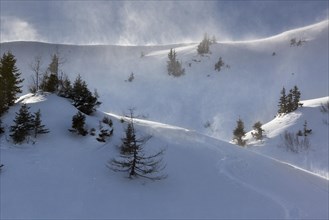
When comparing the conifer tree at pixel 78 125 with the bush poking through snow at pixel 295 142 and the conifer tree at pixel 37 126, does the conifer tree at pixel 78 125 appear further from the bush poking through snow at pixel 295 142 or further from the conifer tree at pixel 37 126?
the bush poking through snow at pixel 295 142

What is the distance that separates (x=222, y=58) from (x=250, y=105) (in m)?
19.9

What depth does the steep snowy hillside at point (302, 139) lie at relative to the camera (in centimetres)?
3234

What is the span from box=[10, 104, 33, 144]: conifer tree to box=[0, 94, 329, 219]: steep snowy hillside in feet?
1.34

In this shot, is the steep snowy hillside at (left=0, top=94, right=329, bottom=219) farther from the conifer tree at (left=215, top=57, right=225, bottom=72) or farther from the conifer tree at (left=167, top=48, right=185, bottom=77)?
the conifer tree at (left=215, top=57, right=225, bottom=72)

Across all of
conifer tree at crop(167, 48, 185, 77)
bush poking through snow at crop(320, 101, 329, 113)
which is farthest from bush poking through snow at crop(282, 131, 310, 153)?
conifer tree at crop(167, 48, 185, 77)

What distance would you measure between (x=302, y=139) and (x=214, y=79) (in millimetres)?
29220

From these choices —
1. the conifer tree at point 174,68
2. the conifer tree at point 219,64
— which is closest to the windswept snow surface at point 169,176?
the conifer tree at point 174,68

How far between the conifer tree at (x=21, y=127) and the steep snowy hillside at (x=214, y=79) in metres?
30.1

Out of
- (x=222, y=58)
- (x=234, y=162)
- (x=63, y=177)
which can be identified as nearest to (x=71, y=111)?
(x=63, y=177)

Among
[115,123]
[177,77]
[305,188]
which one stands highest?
[177,77]

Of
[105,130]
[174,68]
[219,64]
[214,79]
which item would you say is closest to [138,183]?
[105,130]

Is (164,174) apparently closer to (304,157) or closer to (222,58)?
(304,157)

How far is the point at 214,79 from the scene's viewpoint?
63.0 metres

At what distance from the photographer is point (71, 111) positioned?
2345 centimetres
